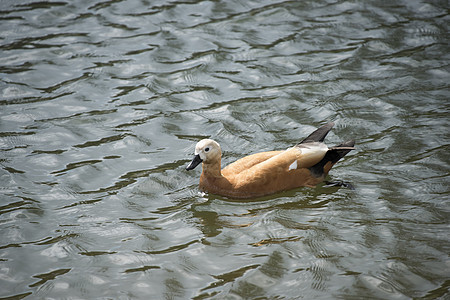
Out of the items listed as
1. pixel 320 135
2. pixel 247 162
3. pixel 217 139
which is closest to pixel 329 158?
pixel 320 135

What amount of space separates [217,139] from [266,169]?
1.37 meters

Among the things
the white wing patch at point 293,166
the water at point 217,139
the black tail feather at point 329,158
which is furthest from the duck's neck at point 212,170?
the black tail feather at point 329,158

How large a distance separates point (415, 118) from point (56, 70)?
5691mm

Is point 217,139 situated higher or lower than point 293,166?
lower

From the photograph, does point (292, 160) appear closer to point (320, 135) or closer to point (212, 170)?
point (320, 135)

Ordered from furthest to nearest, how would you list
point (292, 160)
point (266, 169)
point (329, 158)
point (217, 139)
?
point (217, 139) < point (329, 158) < point (292, 160) < point (266, 169)

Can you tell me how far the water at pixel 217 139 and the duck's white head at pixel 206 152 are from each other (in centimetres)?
42

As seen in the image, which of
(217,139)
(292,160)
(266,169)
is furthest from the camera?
(217,139)

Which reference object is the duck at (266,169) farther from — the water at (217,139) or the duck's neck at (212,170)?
the water at (217,139)

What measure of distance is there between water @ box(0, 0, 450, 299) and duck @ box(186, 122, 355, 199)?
0.16 metres

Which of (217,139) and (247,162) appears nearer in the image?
(247,162)

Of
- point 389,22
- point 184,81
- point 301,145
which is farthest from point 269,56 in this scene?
point 301,145

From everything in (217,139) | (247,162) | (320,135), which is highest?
(320,135)

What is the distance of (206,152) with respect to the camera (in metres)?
6.51
